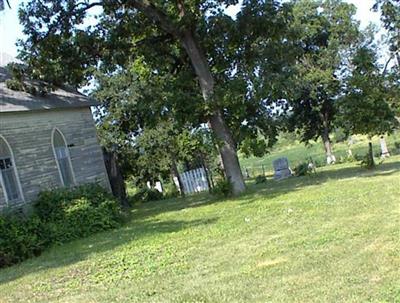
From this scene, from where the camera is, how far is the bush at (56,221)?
13.4 meters

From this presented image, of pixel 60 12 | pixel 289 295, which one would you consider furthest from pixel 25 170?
pixel 289 295

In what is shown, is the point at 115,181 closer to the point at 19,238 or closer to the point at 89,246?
the point at 19,238

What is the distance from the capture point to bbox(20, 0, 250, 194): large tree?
20141 millimetres

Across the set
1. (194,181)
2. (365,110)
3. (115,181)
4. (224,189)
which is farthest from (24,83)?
(194,181)

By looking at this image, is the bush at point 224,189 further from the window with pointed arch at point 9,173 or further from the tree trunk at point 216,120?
the window with pointed arch at point 9,173

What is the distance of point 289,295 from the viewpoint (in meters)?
6.32

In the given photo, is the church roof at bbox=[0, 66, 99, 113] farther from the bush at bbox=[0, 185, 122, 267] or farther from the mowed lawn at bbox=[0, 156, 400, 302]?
the mowed lawn at bbox=[0, 156, 400, 302]

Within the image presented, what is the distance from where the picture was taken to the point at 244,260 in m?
8.59

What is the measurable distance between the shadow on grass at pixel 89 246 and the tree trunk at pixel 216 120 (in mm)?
5383

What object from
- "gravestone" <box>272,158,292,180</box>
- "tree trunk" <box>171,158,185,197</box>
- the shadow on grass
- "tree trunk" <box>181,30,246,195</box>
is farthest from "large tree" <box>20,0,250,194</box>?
"tree trunk" <box>171,158,185,197</box>

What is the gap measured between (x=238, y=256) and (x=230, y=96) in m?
11.0

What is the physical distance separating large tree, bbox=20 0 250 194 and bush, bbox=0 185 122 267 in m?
4.94

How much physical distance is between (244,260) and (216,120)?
12.4 m

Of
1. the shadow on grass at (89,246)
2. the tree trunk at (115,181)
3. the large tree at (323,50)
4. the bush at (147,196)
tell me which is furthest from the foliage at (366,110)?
the large tree at (323,50)
